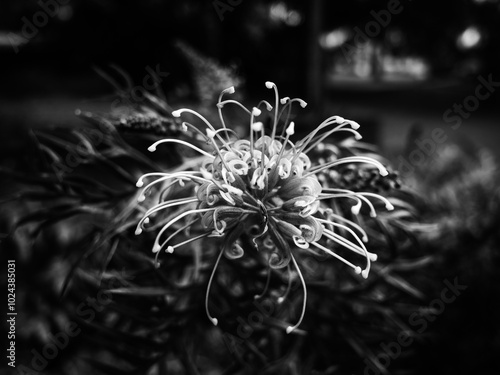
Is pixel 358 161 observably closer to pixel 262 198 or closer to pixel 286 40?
pixel 262 198

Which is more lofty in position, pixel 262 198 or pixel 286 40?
pixel 286 40

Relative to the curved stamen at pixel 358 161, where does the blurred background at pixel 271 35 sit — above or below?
above

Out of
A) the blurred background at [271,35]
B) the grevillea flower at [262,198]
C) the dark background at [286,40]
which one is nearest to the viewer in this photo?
the grevillea flower at [262,198]

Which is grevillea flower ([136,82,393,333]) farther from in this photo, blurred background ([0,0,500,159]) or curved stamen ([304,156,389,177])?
blurred background ([0,0,500,159])

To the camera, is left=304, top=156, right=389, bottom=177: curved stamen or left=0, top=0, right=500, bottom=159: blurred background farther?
left=0, top=0, right=500, bottom=159: blurred background

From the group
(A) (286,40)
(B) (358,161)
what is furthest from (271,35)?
(B) (358,161)

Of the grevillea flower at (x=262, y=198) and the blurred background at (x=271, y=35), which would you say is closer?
the grevillea flower at (x=262, y=198)

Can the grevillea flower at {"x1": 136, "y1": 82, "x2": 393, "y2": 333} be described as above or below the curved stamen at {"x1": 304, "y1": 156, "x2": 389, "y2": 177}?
below

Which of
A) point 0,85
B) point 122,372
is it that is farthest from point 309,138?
point 0,85

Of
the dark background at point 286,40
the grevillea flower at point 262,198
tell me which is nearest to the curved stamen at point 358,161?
the grevillea flower at point 262,198

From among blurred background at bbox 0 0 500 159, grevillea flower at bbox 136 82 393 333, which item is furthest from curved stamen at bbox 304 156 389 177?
blurred background at bbox 0 0 500 159

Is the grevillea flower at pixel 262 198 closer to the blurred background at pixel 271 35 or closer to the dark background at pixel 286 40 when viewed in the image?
the dark background at pixel 286 40
